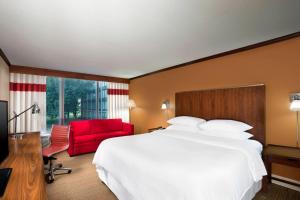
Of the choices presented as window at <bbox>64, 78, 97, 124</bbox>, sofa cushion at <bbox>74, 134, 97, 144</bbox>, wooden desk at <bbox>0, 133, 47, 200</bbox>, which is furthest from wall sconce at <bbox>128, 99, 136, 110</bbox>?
wooden desk at <bbox>0, 133, 47, 200</bbox>

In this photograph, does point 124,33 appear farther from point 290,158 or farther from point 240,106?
point 290,158

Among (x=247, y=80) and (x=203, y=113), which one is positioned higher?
(x=247, y=80)

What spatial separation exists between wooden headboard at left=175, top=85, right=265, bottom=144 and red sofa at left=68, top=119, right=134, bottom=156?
215 centimetres

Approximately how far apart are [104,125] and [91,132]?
46 cm

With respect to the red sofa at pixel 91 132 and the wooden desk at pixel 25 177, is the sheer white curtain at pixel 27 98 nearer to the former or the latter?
the red sofa at pixel 91 132

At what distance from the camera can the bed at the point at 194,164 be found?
4.80 ft

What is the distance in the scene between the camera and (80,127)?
15.3ft

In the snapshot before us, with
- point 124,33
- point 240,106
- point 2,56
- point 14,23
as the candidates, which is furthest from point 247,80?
point 2,56

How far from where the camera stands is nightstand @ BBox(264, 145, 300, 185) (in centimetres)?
211

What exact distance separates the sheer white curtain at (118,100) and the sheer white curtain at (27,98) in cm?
203

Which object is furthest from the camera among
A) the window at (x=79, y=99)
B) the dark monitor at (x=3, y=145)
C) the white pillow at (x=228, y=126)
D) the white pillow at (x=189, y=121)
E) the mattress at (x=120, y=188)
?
the window at (x=79, y=99)

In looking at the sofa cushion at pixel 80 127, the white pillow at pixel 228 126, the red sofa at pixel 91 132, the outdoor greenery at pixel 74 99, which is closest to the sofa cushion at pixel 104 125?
the red sofa at pixel 91 132

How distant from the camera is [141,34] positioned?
2.46m

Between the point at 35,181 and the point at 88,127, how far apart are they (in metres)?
3.74
